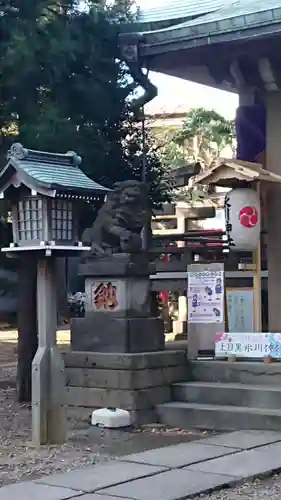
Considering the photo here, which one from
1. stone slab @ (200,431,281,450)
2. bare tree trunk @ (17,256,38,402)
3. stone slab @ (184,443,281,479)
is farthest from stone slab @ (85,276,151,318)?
stone slab @ (184,443,281,479)

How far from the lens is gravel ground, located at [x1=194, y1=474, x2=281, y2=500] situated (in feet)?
22.1

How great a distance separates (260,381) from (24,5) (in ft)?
20.4

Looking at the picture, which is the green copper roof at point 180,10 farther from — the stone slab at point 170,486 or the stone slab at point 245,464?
the stone slab at point 170,486

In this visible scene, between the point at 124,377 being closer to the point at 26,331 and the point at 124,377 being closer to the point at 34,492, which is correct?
the point at 26,331

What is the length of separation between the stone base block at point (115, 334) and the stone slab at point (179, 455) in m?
1.98

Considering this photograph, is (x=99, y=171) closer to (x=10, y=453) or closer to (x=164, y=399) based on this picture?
(x=164, y=399)

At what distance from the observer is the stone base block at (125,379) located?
400 inches

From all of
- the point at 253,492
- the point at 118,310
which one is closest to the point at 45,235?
the point at 118,310

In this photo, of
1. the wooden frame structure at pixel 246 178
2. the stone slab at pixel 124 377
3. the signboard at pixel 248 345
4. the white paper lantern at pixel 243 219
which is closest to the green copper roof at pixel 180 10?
A: the wooden frame structure at pixel 246 178

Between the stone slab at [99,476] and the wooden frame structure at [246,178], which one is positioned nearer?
the stone slab at [99,476]

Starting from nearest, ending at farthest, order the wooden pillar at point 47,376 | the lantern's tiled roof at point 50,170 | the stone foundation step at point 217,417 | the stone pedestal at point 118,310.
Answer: the lantern's tiled roof at point 50,170 → the wooden pillar at point 47,376 → the stone foundation step at point 217,417 → the stone pedestal at point 118,310

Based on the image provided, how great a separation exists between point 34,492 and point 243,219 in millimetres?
5757

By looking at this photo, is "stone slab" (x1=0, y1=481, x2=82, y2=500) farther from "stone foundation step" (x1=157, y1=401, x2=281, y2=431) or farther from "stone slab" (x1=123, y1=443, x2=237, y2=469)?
"stone foundation step" (x1=157, y1=401, x2=281, y2=431)

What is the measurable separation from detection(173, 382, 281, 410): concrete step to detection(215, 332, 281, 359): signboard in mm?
460
